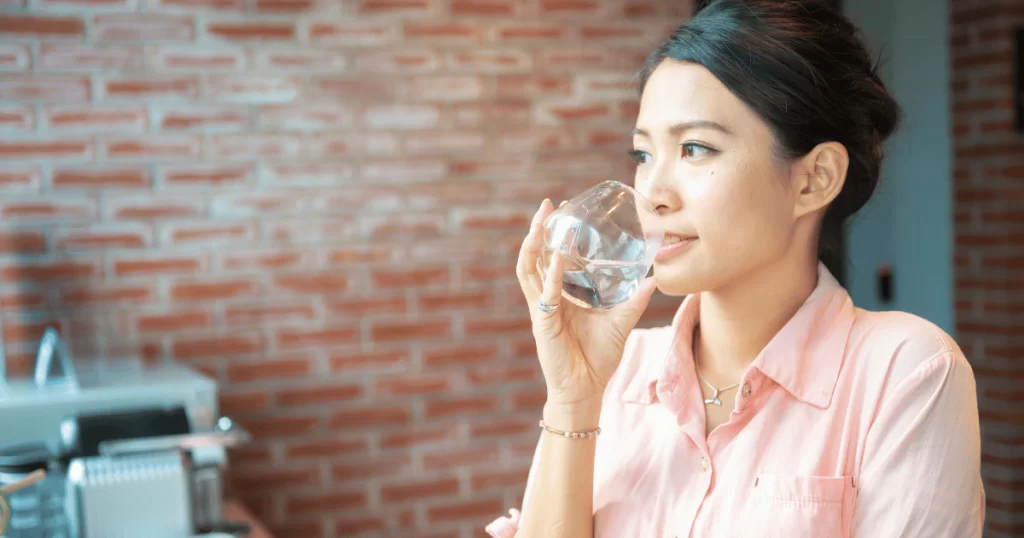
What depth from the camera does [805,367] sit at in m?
1.26

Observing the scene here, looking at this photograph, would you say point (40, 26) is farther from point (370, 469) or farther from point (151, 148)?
point (370, 469)

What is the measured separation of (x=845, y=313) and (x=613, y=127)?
2009mm

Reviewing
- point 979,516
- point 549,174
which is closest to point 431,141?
point 549,174

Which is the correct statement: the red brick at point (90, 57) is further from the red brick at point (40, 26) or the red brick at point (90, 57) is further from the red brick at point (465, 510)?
the red brick at point (465, 510)

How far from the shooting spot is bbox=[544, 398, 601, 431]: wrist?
136 cm

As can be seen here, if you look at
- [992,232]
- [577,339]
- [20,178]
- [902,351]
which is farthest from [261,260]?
[992,232]

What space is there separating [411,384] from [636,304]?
5.89 feet

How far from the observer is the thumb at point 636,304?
1.34m

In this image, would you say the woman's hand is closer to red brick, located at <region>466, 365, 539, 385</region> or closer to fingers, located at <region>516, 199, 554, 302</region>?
fingers, located at <region>516, 199, 554, 302</region>

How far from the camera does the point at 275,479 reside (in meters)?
2.93

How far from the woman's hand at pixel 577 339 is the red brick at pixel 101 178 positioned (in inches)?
68.0

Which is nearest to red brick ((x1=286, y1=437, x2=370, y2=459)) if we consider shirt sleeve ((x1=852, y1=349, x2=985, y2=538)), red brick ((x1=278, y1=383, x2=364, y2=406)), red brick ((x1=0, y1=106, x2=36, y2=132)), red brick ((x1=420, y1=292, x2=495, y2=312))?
red brick ((x1=278, y1=383, x2=364, y2=406))

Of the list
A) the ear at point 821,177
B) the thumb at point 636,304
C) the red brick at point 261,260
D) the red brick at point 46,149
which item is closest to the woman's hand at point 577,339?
the thumb at point 636,304

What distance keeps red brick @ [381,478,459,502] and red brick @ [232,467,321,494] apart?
0.22 meters
